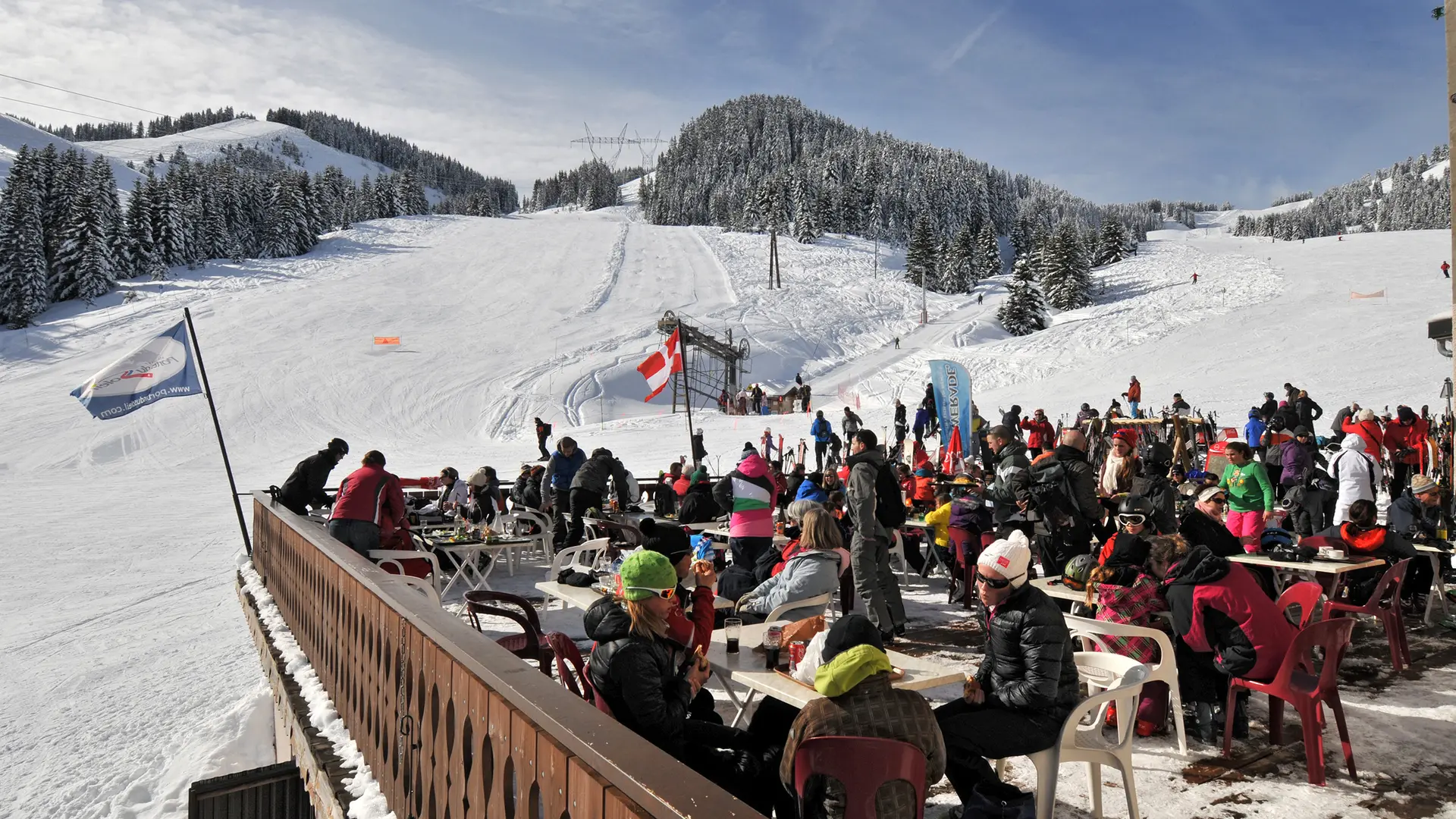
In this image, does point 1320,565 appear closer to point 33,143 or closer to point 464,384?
point 464,384

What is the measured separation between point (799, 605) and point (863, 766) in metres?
2.82

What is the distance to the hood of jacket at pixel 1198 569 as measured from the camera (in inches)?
172

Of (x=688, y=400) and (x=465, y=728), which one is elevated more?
(x=688, y=400)

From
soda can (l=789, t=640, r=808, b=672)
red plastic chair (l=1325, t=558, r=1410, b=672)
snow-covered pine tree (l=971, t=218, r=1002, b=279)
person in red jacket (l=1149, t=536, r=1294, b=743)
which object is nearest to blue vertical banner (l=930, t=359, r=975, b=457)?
red plastic chair (l=1325, t=558, r=1410, b=672)

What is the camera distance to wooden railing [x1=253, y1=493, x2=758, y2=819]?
1.72 meters

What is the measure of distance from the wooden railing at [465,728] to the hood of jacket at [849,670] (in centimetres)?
87

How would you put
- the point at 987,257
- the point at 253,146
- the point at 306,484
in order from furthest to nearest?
the point at 253,146
the point at 987,257
the point at 306,484

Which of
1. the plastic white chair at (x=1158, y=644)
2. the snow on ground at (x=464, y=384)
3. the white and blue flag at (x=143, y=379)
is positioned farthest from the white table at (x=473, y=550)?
the plastic white chair at (x=1158, y=644)

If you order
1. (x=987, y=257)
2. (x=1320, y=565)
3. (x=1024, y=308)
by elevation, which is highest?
(x=987, y=257)

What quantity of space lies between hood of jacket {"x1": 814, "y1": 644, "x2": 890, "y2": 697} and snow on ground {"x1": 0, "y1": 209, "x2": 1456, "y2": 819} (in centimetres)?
201

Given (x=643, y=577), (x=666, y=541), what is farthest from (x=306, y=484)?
(x=643, y=577)

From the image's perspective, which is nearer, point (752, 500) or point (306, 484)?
point (752, 500)

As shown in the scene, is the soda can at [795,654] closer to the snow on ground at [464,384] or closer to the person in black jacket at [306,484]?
the snow on ground at [464,384]

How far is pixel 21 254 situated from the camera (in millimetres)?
44062
